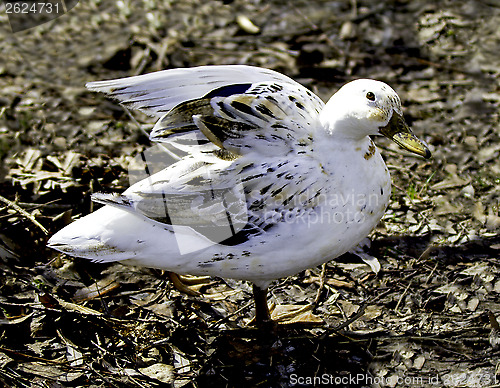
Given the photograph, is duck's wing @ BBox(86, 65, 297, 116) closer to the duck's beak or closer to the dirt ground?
the duck's beak

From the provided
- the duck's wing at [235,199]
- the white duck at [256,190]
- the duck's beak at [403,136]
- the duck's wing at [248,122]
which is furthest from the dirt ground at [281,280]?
the duck's wing at [248,122]

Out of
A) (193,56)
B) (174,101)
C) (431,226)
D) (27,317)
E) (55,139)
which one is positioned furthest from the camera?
(193,56)

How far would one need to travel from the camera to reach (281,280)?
14.2 feet

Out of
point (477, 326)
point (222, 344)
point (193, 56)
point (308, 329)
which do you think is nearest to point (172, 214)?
point (222, 344)

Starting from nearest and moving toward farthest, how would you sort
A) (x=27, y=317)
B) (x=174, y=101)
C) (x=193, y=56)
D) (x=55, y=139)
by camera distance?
1. (x=174, y=101)
2. (x=27, y=317)
3. (x=55, y=139)
4. (x=193, y=56)

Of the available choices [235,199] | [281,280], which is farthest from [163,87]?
[281,280]

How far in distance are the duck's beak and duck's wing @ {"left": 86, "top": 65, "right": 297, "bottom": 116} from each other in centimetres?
86

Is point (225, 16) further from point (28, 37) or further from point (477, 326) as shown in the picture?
point (477, 326)

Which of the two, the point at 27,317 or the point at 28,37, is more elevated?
the point at 28,37

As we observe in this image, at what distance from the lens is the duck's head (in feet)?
10.8

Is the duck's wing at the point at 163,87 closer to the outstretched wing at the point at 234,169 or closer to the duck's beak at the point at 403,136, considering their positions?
the outstretched wing at the point at 234,169

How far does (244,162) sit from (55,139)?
8.65 ft

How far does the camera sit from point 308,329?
12.7 feet

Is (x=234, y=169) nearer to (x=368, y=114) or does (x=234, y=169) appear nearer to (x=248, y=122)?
(x=248, y=122)
